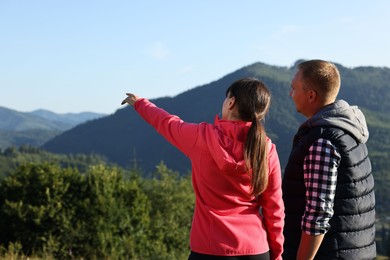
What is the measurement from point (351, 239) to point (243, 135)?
73cm

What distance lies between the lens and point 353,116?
284 cm

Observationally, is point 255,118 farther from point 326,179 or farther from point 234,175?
point 326,179

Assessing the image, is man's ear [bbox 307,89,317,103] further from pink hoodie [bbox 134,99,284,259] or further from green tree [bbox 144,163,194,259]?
green tree [bbox 144,163,194,259]

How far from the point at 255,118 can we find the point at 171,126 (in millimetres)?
427

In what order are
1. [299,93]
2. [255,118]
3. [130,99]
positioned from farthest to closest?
[130,99] → [299,93] → [255,118]

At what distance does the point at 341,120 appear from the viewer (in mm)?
2768

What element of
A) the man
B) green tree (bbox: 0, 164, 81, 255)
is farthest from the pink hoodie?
green tree (bbox: 0, 164, 81, 255)

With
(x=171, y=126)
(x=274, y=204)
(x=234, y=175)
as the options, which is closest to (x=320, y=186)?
(x=274, y=204)

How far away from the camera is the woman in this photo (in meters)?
2.71

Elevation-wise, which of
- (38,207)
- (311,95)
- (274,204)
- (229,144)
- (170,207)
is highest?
(311,95)

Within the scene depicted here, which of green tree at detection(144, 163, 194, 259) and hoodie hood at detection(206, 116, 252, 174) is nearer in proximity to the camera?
hoodie hood at detection(206, 116, 252, 174)

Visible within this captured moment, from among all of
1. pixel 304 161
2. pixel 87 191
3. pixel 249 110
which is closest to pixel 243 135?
pixel 249 110

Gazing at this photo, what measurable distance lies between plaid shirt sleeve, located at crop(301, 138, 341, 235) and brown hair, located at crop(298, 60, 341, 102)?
0.28 metres

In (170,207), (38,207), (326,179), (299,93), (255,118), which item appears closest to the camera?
(326,179)
